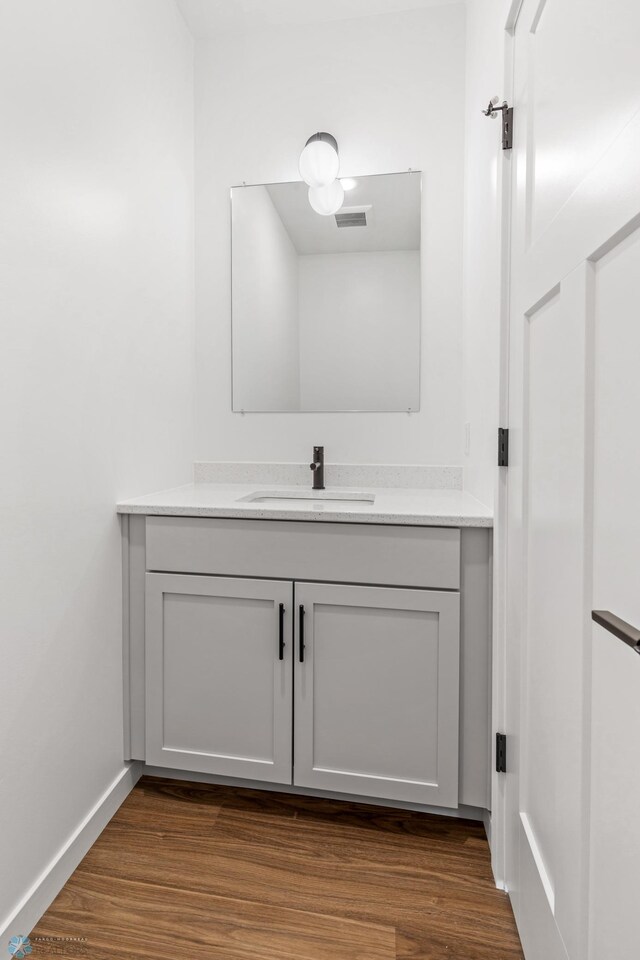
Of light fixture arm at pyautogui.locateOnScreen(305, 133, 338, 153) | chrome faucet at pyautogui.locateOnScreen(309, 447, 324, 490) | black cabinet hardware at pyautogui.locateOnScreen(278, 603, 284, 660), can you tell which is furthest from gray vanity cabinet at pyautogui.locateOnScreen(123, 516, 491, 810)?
light fixture arm at pyautogui.locateOnScreen(305, 133, 338, 153)

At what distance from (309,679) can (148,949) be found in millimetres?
676

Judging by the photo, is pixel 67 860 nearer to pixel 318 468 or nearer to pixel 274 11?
pixel 318 468

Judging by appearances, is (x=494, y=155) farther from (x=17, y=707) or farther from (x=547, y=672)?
(x=17, y=707)

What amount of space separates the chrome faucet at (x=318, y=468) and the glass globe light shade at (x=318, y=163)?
1.01 meters

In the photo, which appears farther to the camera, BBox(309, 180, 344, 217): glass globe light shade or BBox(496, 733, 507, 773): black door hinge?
BBox(309, 180, 344, 217): glass globe light shade

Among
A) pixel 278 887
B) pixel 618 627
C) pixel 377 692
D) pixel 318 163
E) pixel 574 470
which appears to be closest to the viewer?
pixel 618 627

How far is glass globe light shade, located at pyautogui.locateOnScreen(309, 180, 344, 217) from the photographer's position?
2074 mm

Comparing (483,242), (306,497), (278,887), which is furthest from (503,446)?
(278,887)

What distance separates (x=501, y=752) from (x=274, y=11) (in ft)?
8.59

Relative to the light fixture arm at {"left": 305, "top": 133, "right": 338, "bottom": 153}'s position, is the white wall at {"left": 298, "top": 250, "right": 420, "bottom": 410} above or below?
below

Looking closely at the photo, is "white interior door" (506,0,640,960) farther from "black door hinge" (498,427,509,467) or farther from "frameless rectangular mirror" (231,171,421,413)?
"frameless rectangular mirror" (231,171,421,413)

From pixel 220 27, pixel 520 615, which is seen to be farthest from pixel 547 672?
pixel 220 27

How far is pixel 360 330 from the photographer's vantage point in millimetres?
2137

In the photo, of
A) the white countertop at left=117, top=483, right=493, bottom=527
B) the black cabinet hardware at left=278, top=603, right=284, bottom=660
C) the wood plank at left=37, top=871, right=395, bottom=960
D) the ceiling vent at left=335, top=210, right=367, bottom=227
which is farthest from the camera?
the ceiling vent at left=335, top=210, right=367, bottom=227
